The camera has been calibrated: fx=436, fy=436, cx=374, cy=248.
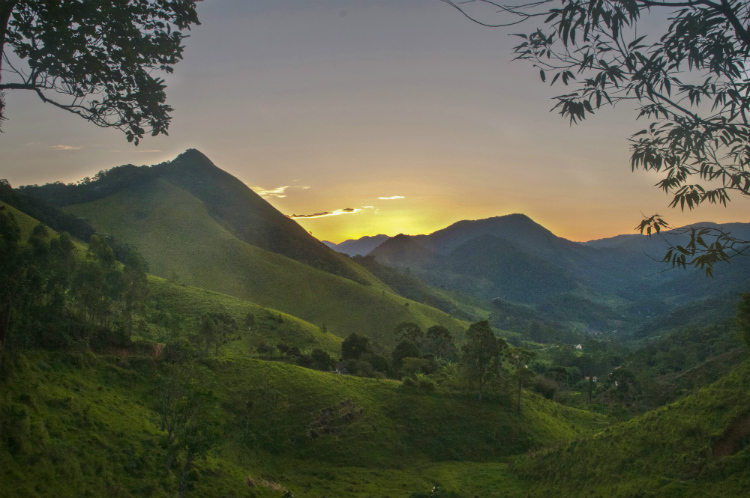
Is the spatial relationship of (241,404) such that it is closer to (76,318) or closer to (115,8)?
(76,318)

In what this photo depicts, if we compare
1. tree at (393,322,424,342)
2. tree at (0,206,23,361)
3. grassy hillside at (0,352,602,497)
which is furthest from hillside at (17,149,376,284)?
tree at (0,206,23,361)

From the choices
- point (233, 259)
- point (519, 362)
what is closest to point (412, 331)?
point (519, 362)

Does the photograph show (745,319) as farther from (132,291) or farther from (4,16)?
(132,291)

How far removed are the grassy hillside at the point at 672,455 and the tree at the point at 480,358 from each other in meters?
16.7

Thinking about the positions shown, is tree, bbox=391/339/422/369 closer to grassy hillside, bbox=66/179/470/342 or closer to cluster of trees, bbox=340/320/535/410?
cluster of trees, bbox=340/320/535/410

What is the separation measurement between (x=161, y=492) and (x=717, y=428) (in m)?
27.9

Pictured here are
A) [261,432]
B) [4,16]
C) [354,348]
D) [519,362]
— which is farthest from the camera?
[354,348]

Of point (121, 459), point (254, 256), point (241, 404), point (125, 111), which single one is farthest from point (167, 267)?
point (125, 111)

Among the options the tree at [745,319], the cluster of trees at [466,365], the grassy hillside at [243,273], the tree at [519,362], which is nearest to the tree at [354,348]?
the cluster of trees at [466,365]

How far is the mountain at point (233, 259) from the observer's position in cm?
10812

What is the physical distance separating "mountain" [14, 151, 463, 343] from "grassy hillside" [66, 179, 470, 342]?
0.25 m

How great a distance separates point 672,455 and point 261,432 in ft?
95.2

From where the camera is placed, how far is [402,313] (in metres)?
116

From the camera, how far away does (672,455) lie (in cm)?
2331
